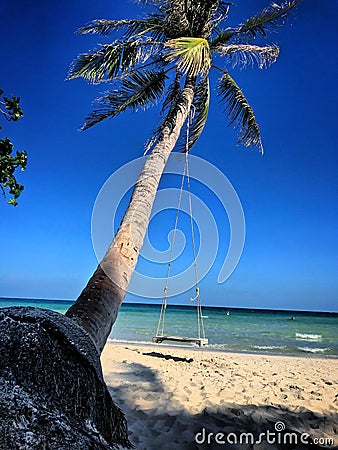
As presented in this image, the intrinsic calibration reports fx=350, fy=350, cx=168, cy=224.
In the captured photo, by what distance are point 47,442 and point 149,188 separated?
3.49 meters

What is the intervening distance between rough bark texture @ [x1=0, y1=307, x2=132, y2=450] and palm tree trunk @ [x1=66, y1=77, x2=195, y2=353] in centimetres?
84

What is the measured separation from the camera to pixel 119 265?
3379mm

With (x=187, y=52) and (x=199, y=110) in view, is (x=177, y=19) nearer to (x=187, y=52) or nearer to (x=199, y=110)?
(x=187, y=52)

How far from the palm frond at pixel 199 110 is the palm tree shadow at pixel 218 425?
5.34 meters

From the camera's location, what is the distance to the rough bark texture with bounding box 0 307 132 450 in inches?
45.5

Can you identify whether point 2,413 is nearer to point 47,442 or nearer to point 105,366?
point 47,442

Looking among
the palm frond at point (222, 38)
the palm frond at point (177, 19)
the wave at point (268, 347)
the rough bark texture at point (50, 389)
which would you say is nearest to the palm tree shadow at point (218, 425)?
the rough bark texture at point (50, 389)

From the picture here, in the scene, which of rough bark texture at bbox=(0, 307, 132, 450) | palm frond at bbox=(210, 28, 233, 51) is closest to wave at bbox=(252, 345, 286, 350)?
palm frond at bbox=(210, 28, 233, 51)

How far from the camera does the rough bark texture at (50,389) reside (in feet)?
3.79

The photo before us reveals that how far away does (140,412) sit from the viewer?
14.0 ft

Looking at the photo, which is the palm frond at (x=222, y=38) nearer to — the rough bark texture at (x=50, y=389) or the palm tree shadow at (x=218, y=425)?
the palm tree shadow at (x=218, y=425)

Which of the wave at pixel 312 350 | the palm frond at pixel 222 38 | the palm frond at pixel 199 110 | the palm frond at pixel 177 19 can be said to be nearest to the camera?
the palm frond at pixel 177 19

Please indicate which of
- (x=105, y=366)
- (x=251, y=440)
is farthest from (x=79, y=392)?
(x=105, y=366)

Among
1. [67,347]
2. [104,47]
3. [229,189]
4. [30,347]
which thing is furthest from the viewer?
[104,47]
